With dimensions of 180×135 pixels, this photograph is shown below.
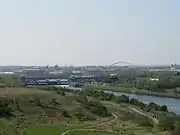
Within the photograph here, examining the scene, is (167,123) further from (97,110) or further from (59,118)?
(97,110)

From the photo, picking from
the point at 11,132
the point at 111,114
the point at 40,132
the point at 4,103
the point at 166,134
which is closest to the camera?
the point at 11,132

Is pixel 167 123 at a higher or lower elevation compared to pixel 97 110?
lower

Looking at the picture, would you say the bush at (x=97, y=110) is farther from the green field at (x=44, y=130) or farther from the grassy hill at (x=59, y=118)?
the green field at (x=44, y=130)

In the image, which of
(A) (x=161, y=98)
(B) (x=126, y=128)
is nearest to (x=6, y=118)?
(B) (x=126, y=128)

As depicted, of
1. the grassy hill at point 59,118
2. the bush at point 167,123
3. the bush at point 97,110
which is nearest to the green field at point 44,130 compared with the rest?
the grassy hill at point 59,118

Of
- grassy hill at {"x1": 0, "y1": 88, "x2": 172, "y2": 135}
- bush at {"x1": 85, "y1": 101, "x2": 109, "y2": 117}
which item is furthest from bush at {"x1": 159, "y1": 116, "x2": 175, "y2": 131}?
bush at {"x1": 85, "y1": 101, "x2": 109, "y2": 117}

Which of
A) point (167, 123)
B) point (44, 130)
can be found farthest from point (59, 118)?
point (167, 123)

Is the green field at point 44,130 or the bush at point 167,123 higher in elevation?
the green field at point 44,130

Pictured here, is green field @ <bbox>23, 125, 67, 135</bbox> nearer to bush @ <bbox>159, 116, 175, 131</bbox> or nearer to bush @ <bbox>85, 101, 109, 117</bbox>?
bush @ <bbox>159, 116, 175, 131</bbox>

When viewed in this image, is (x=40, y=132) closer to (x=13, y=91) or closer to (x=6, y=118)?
(x=6, y=118)

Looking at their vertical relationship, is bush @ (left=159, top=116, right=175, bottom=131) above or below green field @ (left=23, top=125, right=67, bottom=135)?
below

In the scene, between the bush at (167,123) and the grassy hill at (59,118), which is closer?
the grassy hill at (59,118)
